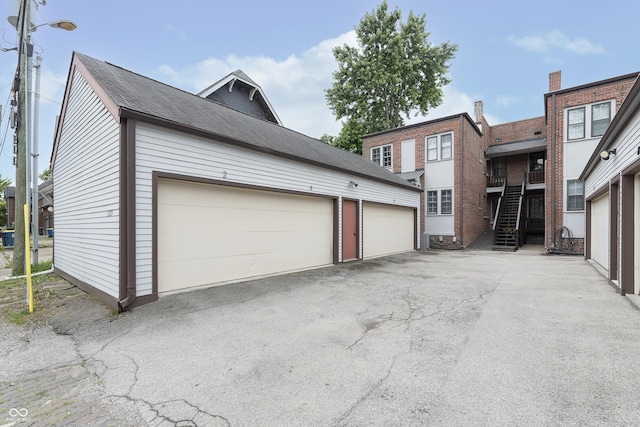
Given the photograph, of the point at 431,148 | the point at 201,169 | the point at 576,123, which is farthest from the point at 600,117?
the point at 201,169

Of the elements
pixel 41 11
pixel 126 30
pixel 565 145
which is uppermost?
pixel 126 30

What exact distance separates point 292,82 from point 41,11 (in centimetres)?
1809

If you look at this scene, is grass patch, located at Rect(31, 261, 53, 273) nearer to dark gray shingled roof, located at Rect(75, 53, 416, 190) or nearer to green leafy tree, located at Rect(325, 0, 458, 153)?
dark gray shingled roof, located at Rect(75, 53, 416, 190)

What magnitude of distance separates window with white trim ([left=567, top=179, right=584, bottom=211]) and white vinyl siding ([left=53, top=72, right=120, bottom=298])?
17.0 metres

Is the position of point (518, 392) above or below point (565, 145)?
below

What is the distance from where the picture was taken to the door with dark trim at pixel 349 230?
10125 millimetres

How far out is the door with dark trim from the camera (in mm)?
10125

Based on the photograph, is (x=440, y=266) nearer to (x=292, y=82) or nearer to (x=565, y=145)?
(x=565, y=145)

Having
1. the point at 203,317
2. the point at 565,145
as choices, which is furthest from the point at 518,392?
the point at 565,145

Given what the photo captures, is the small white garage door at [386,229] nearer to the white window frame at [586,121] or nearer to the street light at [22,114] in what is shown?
the white window frame at [586,121]

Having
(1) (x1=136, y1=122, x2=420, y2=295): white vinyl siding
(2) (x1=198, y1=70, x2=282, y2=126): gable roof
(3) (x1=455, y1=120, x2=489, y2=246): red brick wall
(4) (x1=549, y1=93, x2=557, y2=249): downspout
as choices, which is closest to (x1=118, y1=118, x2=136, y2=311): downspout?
(1) (x1=136, y1=122, x2=420, y2=295): white vinyl siding

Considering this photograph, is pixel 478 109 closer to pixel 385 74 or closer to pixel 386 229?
pixel 385 74

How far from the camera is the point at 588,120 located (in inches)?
509

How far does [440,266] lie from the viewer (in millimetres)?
9773
